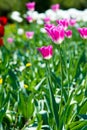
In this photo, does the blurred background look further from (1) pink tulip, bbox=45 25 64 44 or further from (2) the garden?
(1) pink tulip, bbox=45 25 64 44

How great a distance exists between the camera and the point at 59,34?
6.56 feet

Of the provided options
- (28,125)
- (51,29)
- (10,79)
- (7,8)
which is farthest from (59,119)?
(7,8)

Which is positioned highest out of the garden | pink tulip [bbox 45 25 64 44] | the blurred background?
the blurred background

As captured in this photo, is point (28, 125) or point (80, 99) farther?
→ point (80, 99)

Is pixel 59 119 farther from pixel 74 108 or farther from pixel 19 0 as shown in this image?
pixel 19 0

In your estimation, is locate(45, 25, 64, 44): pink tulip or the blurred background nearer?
locate(45, 25, 64, 44): pink tulip

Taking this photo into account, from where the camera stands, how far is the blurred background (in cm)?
1748

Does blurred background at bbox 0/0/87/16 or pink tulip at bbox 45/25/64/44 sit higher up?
blurred background at bbox 0/0/87/16

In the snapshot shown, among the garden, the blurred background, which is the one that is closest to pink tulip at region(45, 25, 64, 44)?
the garden

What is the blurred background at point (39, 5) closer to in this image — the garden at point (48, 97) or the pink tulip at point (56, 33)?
the garden at point (48, 97)

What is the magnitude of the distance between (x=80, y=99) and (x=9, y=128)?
0.46 meters

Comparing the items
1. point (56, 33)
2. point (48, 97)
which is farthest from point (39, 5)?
point (56, 33)

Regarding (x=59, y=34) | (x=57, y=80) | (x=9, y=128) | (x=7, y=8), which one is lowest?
(x=9, y=128)

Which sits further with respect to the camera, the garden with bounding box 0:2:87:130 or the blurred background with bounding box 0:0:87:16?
the blurred background with bounding box 0:0:87:16
